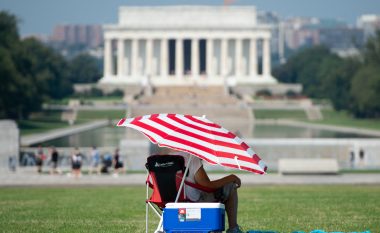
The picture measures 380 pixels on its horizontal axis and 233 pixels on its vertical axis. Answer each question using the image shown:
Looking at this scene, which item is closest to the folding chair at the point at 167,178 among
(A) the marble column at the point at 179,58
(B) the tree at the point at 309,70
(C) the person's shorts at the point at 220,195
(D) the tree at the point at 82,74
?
(C) the person's shorts at the point at 220,195

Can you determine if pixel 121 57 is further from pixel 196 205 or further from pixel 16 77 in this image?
pixel 196 205

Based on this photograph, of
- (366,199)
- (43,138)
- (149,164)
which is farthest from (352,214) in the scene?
(43,138)

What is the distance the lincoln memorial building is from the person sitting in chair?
106 metres

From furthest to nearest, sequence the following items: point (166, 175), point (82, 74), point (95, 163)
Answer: point (82, 74), point (95, 163), point (166, 175)

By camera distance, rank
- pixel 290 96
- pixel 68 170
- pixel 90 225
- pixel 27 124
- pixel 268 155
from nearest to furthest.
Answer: pixel 90 225 < pixel 68 170 < pixel 268 155 < pixel 27 124 < pixel 290 96

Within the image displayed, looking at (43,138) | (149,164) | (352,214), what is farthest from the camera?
(43,138)

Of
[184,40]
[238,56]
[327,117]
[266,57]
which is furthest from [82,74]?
[327,117]

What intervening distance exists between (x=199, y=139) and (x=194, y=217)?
0.84 m

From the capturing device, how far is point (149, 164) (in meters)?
13.4

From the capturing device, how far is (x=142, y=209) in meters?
20.0

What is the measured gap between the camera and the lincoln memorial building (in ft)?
405

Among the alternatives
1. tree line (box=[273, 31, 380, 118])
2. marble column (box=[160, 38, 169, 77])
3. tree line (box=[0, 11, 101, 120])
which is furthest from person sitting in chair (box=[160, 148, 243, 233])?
marble column (box=[160, 38, 169, 77])

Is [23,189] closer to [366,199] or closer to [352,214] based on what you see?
[366,199]

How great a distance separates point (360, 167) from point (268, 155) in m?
4.54
